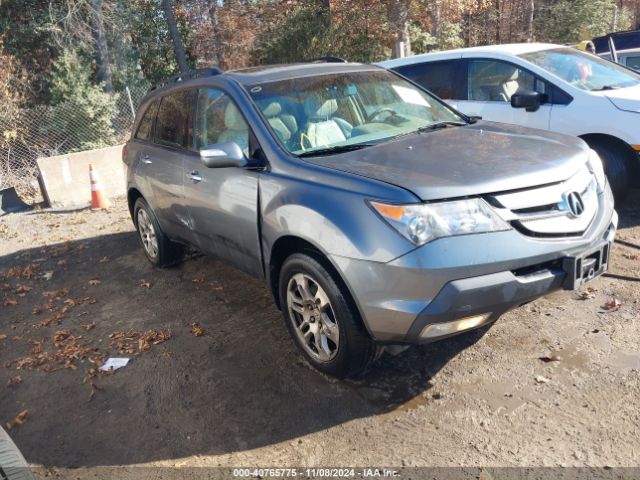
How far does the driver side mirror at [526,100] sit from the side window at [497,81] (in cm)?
25

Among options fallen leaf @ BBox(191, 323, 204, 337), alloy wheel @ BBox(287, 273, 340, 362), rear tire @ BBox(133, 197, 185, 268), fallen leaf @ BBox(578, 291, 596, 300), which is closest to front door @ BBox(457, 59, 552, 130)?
fallen leaf @ BBox(578, 291, 596, 300)

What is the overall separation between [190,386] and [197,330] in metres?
0.75

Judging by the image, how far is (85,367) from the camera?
3965 mm

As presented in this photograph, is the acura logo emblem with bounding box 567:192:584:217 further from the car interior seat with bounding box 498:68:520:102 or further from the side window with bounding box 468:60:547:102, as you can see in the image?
the car interior seat with bounding box 498:68:520:102

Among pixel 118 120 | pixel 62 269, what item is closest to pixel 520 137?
pixel 62 269

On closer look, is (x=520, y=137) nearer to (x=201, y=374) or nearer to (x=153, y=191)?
(x=201, y=374)

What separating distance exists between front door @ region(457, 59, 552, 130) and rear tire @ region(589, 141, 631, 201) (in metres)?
0.65

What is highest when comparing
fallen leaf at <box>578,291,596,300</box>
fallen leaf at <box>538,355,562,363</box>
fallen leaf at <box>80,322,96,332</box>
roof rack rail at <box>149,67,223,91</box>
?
roof rack rail at <box>149,67,223,91</box>

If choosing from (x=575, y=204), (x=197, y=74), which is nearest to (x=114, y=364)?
(x=197, y=74)

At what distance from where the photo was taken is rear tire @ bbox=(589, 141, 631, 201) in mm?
5543

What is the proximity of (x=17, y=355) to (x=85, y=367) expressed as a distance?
2.33 ft

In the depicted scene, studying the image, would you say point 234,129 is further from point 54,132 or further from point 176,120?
point 54,132

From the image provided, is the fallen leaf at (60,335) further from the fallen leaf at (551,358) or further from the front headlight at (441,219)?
the fallen leaf at (551,358)

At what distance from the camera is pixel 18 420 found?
3.42 metres
